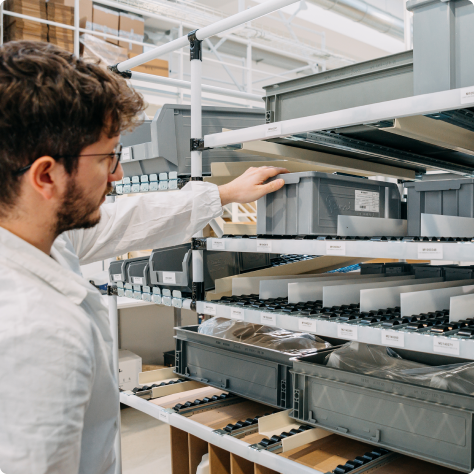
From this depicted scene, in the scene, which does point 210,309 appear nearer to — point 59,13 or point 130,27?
point 59,13

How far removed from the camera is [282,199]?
1750 mm

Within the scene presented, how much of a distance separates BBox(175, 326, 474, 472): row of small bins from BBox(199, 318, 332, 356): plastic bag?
10cm

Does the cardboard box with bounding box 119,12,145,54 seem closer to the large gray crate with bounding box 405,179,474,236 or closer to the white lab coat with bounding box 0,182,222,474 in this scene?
the large gray crate with bounding box 405,179,474,236

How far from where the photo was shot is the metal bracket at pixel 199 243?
195 cm

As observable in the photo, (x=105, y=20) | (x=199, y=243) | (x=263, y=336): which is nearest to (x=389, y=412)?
(x=263, y=336)

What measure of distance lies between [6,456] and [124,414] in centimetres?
355

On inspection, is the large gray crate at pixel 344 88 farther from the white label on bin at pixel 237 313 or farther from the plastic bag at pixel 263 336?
the plastic bag at pixel 263 336

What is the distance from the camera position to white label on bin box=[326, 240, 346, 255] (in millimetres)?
1454

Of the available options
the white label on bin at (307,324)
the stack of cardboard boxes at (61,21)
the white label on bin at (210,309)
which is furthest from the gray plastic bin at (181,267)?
the stack of cardboard boxes at (61,21)

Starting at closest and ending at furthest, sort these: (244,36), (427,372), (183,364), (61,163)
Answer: (61,163)
(427,372)
(183,364)
(244,36)

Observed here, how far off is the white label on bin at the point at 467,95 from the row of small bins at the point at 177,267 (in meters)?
1.20

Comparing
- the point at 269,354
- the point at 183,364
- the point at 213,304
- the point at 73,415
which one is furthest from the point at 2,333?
the point at 183,364

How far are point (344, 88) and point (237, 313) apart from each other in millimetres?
874

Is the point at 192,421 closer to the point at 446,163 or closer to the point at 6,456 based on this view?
the point at 6,456
